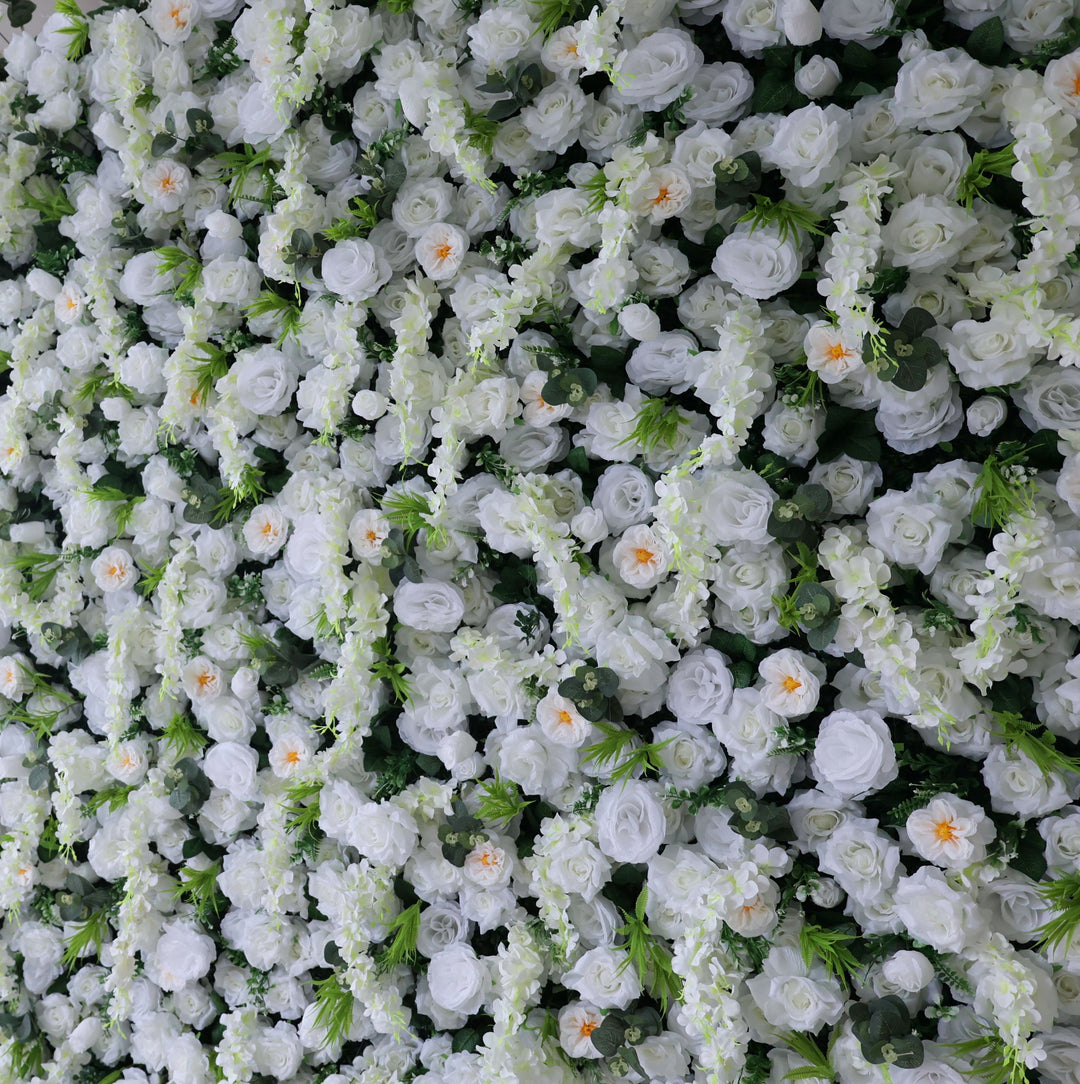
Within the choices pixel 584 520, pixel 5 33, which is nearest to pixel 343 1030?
pixel 584 520

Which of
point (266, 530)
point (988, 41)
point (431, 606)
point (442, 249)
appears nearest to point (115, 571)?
point (266, 530)

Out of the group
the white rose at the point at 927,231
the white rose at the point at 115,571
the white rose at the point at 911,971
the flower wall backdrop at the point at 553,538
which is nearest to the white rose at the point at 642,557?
the flower wall backdrop at the point at 553,538

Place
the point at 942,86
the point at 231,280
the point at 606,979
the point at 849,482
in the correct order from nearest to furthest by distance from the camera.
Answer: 1. the point at 942,86
2. the point at 849,482
3. the point at 606,979
4. the point at 231,280

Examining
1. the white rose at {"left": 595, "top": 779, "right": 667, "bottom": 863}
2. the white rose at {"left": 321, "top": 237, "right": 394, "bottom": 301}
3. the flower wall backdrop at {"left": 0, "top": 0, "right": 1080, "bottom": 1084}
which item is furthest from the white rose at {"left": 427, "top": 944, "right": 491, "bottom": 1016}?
the white rose at {"left": 321, "top": 237, "right": 394, "bottom": 301}

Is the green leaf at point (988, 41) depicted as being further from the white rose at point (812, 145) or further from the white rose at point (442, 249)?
the white rose at point (442, 249)

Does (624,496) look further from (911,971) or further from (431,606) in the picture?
(911,971)

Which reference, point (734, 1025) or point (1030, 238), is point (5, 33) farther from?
point (734, 1025)
